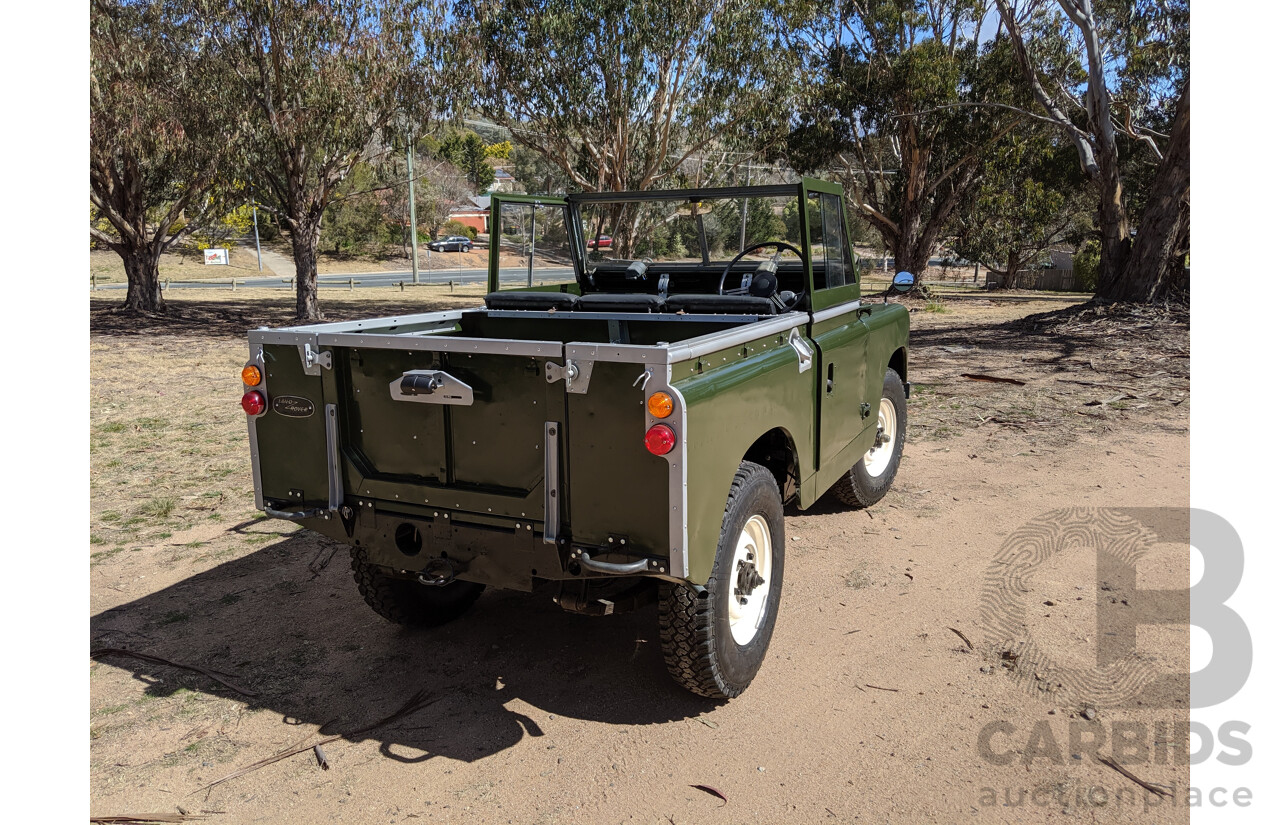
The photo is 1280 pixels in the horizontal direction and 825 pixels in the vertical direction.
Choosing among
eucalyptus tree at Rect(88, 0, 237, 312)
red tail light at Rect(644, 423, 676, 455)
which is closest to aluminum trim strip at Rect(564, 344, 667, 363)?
red tail light at Rect(644, 423, 676, 455)

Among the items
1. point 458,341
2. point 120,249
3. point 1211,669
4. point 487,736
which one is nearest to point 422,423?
point 458,341

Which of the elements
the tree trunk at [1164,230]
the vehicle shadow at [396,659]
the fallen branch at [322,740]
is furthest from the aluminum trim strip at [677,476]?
the tree trunk at [1164,230]

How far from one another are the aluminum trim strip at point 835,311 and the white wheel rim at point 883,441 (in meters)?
0.96

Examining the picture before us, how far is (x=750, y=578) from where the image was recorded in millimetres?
3754

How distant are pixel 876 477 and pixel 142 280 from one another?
20100 mm

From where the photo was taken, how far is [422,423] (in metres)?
3.50

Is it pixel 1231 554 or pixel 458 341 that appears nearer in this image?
pixel 458 341

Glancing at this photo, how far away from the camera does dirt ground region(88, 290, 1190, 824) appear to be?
3092 millimetres

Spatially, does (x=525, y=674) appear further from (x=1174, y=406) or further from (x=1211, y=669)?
(x=1174, y=406)

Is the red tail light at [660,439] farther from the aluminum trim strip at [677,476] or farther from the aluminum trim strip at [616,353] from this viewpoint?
the aluminum trim strip at [616,353]

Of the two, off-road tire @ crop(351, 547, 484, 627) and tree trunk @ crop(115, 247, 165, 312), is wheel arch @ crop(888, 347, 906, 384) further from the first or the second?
tree trunk @ crop(115, 247, 165, 312)

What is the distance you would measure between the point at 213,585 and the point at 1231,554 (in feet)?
18.2

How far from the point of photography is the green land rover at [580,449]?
3.14 m

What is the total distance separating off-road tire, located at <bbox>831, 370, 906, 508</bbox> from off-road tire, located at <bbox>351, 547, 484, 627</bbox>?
8.16 feet
